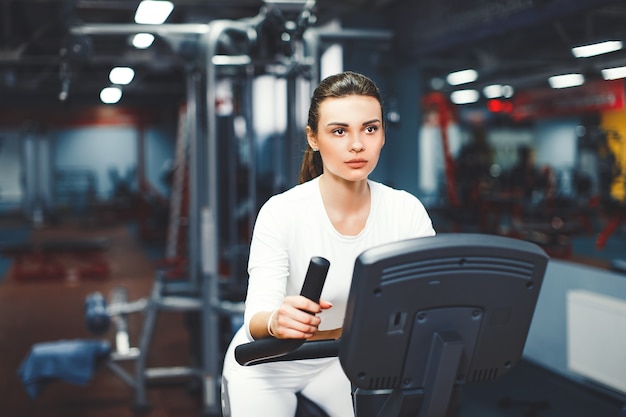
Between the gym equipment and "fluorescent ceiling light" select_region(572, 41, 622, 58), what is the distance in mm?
3366

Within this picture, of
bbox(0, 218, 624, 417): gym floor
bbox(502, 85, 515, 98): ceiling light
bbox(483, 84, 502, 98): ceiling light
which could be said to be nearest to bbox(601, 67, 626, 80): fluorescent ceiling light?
bbox(0, 218, 624, 417): gym floor

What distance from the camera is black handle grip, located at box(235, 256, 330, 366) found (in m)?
0.94

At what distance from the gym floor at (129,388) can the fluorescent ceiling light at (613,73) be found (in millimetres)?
1712

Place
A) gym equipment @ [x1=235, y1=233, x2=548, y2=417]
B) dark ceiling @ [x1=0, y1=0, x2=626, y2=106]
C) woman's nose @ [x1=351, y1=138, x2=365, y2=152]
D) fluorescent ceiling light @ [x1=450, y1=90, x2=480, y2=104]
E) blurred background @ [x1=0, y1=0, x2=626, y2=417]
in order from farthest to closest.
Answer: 1. fluorescent ceiling light @ [x1=450, y1=90, x2=480, y2=104]
2. dark ceiling @ [x1=0, y1=0, x2=626, y2=106]
3. blurred background @ [x1=0, y1=0, x2=626, y2=417]
4. woman's nose @ [x1=351, y1=138, x2=365, y2=152]
5. gym equipment @ [x1=235, y1=233, x2=548, y2=417]

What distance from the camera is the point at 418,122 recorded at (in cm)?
621

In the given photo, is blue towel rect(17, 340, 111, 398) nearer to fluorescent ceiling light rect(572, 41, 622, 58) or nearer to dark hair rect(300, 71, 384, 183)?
dark hair rect(300, 71, 384, 183)

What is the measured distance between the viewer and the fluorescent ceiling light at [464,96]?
10.0m

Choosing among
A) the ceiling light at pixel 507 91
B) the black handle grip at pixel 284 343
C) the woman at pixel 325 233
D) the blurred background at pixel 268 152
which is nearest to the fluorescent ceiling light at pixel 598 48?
the blurred background at pixel 268 152

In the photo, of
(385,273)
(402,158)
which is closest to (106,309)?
(385,273)

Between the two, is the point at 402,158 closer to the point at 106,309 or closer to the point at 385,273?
the point at 106,309

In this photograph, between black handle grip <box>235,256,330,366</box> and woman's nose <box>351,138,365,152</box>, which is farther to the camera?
woman's nose <box>351,138,365,152</box>

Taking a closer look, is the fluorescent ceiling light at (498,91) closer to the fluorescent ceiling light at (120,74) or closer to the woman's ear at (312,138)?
the fluorescent ceiling light at (120,74)

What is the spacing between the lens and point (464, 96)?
34.7 ft

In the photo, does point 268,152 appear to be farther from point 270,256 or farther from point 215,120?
point 270,256
